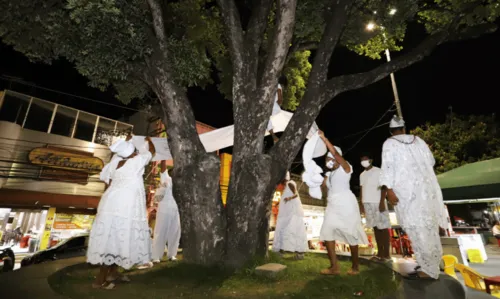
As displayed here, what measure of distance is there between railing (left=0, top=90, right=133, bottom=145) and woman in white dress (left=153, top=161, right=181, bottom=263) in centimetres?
1541

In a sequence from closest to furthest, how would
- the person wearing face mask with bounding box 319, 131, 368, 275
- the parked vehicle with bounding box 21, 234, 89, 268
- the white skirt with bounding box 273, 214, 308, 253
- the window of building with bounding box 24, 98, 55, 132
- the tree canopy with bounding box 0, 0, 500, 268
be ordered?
the person wearing face mask with bounding box 319, 131, 368, 275
the tree canopy with bounding box 0, 0, 500, 268
the white skirt with bounding box 273, 214, 308, 253
the parked vehicle with bounding box 21, 234, 89, 268
the window of building with bounding box 24, 98, 55, 132

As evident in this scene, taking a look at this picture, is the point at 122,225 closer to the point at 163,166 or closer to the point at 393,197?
the point at 163,166

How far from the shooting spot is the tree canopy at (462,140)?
646 inches

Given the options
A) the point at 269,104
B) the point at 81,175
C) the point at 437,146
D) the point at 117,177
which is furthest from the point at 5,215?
the point at 437,146

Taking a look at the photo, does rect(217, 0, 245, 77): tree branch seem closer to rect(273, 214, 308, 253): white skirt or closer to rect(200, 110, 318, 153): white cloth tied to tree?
rect(200, 110, 318, 153): white cloth tied to tree

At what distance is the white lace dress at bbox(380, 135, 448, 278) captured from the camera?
3.21 meters

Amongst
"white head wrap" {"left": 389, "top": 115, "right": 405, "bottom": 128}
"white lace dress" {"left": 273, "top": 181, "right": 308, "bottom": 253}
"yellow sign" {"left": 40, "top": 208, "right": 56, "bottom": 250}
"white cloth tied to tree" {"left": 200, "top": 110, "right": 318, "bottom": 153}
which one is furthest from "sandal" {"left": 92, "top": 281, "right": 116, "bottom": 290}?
"yellow sign" {"left": 40, "top": 208, "right": 56, "bottom": 250}

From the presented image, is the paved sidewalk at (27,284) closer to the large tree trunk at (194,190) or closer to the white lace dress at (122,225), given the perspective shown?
the white lace dress at (122,225)

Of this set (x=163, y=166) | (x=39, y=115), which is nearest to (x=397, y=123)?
(x=163, y=166)

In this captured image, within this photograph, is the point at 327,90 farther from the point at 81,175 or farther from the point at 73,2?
the point at 81,175

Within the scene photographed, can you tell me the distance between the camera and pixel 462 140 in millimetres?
17016

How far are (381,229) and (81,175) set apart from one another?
712 inches

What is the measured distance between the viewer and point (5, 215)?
18.4 m

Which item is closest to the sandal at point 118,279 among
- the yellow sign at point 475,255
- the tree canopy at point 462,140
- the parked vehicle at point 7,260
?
the parked vehicle at point 7,260
